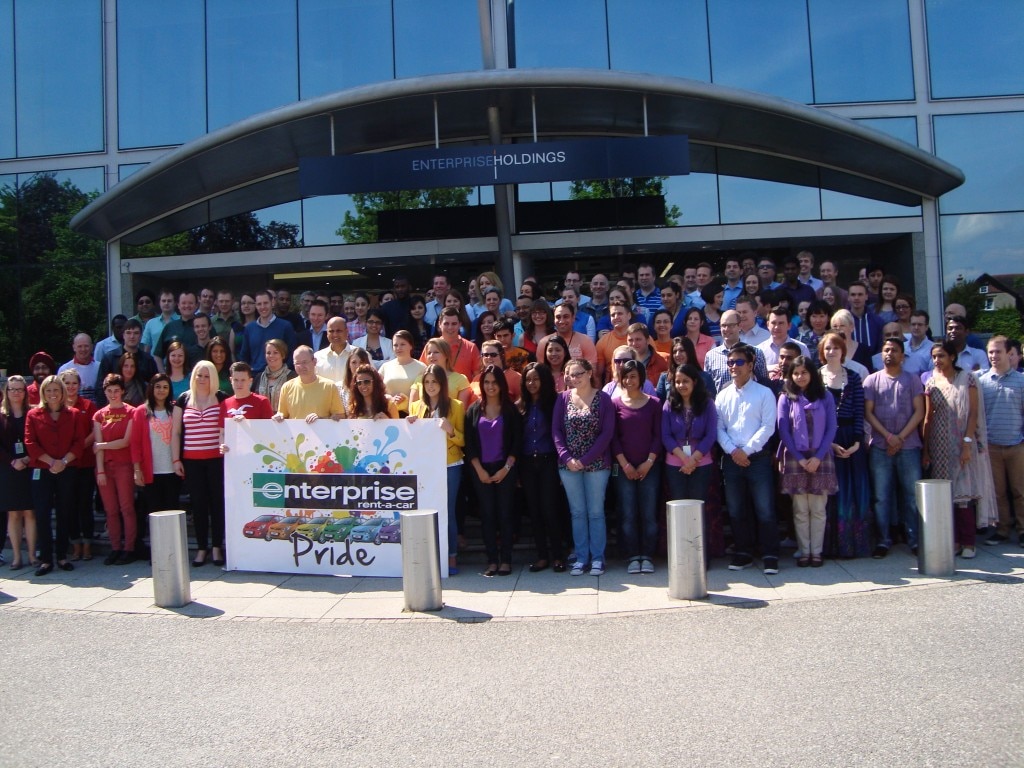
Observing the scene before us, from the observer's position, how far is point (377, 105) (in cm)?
1403

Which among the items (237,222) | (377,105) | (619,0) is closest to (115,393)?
(377,105)

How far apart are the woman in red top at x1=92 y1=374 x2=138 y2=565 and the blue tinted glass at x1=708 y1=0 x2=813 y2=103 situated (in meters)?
13.1

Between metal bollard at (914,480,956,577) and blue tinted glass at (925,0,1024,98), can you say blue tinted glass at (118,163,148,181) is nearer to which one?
blue tinted glass at (925,0,1024,98)

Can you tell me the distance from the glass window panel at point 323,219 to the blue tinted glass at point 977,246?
38.2 feet

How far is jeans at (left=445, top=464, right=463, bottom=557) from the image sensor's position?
8359 mm

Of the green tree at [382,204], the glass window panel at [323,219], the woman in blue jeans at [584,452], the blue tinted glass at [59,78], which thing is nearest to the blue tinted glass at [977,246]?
the green tree at [382,204]

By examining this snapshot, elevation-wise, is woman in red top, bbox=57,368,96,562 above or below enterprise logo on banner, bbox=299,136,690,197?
below

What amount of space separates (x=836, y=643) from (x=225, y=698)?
411 cm

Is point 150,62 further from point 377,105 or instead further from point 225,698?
point 225,698

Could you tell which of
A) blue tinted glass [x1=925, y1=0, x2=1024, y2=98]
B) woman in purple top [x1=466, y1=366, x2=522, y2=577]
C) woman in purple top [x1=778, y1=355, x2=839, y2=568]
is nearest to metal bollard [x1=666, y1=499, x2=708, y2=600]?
woman in purple top [x1=778, y1=355, x2=839, y2=568]

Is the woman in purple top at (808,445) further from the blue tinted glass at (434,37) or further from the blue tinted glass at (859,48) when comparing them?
the blue tinted glass at (434,37)

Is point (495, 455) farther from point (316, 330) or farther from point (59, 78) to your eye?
point (59, 78)

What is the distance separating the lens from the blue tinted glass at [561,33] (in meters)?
17.2

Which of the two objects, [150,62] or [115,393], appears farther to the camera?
[150,62]
